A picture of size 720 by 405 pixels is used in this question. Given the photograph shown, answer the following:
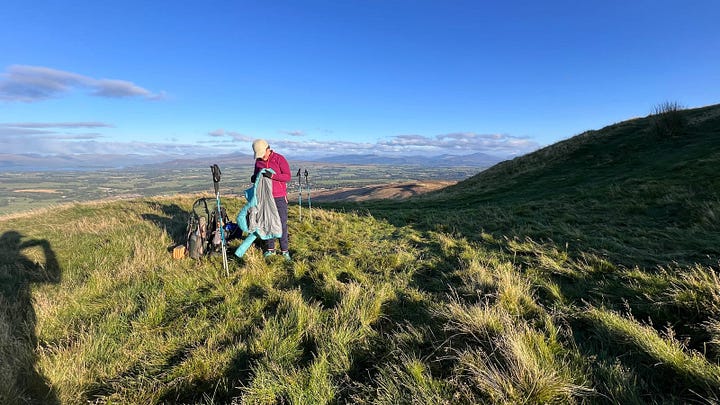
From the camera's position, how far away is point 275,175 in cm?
655

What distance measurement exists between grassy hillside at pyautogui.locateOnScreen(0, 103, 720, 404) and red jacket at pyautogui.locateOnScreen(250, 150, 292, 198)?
5.17 feet

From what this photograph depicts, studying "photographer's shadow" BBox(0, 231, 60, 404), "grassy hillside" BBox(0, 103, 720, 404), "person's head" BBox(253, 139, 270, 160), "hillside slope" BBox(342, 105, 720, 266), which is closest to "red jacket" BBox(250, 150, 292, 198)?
"person's head" BBox(253, 139, 270, 160)

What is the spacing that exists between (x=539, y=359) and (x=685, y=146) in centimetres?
2094

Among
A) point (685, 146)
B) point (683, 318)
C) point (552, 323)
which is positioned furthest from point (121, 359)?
point (685, 146)

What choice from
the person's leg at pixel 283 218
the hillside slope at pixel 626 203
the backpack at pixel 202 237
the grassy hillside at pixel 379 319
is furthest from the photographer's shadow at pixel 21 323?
the hillside slope at pixel 626 203

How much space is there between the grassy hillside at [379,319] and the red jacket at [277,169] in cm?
158

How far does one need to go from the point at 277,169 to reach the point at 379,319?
4.14 m

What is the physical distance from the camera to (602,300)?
3.81 metres

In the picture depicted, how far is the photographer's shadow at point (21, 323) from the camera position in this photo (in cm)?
263

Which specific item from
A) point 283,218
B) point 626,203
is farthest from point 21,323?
point 626,203

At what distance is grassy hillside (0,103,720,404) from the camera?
2.53 m

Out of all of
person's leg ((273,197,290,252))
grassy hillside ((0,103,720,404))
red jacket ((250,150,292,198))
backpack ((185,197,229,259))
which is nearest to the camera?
grassy hillside ((0,103,720,404))

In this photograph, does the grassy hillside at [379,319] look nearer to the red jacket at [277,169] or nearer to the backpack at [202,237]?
the backpack at [202,237]

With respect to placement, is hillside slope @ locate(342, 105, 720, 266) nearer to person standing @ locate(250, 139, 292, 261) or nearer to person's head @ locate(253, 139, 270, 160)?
person standing @ locate(250, 139, 292, 261)
